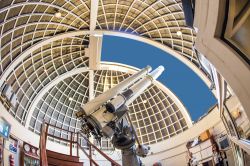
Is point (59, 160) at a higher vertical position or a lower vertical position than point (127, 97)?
lower

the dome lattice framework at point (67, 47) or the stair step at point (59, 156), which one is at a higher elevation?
the dome lattice framework at point (67, 47)

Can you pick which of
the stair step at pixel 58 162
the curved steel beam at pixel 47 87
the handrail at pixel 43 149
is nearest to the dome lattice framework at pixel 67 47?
the curved steel beam at pixel 47 87

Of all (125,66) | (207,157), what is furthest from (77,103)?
(207,157)

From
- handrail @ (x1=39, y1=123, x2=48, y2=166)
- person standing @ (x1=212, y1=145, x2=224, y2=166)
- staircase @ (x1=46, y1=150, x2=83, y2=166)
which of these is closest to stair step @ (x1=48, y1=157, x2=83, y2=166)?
staircase @ (x1=46, y1=150, x2=83, y2=166)

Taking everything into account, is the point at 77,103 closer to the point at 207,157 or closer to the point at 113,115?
the point at 207,157

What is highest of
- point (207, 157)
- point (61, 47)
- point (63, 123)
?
point (61, 47)

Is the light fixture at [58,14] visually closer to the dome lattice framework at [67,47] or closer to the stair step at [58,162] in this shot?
the dome lattice framework at [67,47]

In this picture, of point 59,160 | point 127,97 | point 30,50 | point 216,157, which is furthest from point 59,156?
point 216,157

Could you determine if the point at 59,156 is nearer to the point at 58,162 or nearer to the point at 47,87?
the point at 58,162

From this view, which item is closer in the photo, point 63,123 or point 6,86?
point 6,86

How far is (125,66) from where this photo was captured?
1266 inches

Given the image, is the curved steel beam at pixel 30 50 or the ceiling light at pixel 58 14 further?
the ceiling light at pixel 58 14

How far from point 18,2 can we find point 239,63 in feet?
54.9

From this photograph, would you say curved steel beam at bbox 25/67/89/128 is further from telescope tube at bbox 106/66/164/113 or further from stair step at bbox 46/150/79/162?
stair step at bbox 46/150/79/162
